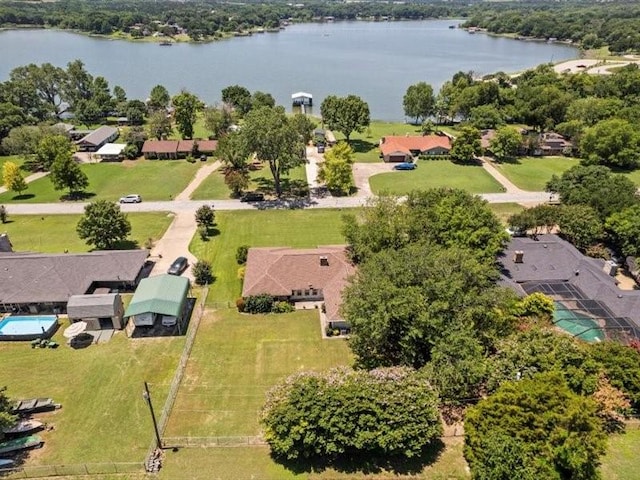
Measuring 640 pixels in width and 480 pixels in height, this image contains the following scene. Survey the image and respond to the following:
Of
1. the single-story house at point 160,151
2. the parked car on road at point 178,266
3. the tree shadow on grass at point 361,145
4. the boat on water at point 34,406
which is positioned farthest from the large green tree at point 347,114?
the boat on water at point 34,406

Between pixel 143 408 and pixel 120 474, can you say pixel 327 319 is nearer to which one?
pixel 143 408

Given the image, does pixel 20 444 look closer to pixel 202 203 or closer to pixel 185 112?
pixel 202 203

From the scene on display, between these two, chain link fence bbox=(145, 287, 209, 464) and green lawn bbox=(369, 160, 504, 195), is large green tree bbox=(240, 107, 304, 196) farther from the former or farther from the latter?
chain link fence bbox=(145, 287, 209, 464)

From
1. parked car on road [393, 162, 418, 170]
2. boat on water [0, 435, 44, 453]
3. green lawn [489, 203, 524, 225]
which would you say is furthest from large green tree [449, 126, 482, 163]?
boat on water [0, 435, 44, 453]

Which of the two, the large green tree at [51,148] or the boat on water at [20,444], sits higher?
the large green tree at [51,148]

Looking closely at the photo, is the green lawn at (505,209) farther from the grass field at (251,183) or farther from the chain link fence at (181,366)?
the chain link fence at (181,366)

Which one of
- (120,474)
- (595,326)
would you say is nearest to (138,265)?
(120,474)

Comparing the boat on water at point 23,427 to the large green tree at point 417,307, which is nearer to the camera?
the boat on water at point 23,427
